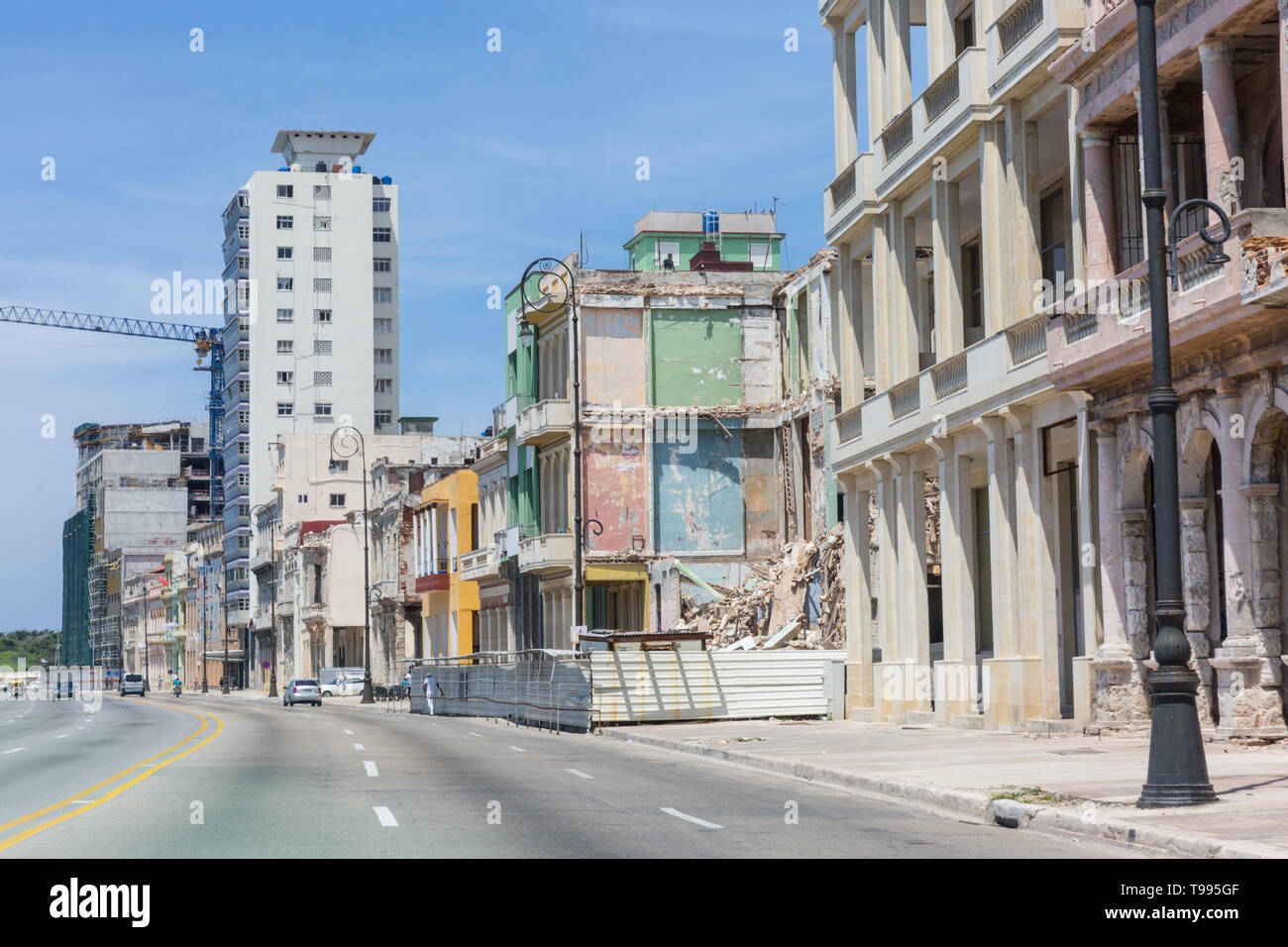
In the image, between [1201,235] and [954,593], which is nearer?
[1201,235]

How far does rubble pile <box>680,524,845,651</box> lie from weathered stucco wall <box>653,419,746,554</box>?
2.99m

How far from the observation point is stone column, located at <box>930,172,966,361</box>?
1264 inches

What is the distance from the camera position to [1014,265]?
29.0 metres

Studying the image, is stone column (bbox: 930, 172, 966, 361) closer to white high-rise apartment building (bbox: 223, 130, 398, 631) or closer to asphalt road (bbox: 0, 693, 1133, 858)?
asphalt road (bbox: 0, 693, 1133, 858)

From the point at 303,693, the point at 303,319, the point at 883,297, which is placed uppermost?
the point at 303,319

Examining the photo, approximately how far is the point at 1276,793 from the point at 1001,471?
14.4 meters

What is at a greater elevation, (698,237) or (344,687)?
(698,237)

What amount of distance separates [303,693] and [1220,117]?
60325 mm

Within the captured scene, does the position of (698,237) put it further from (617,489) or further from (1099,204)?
(1099,204)

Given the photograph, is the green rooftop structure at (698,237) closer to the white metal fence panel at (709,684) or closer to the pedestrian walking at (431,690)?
the pedestrian walking at (431,690)

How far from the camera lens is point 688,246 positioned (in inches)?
Result: 2820

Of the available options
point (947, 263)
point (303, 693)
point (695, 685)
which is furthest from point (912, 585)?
point (303, 693)

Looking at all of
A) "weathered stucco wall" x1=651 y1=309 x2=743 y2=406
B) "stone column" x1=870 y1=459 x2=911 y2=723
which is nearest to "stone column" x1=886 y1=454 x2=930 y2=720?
"stone column" x1=870 y1=459 x2=911 y2=723
